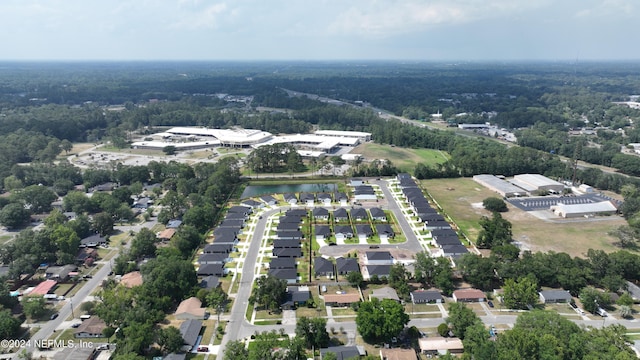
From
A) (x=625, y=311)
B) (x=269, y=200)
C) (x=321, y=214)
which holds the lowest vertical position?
(x=625, y=311)

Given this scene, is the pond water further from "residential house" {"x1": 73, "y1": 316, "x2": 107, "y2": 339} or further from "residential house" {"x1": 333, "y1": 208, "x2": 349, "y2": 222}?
"residential house" {"x1": 73, "y1": 316, "x2": 107, "y2": 339}

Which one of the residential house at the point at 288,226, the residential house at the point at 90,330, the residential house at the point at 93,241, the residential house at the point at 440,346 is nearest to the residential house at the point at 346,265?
the residential house at the point at 288,226

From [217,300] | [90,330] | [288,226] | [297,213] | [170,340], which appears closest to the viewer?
[170,340]

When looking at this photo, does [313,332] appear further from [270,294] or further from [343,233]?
[343,233]

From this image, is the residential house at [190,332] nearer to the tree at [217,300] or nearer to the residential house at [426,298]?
the tree at [217,300]

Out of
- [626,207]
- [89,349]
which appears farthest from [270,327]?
[626,207]

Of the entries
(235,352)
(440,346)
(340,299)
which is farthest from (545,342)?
(235,352)
